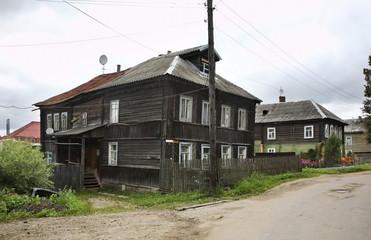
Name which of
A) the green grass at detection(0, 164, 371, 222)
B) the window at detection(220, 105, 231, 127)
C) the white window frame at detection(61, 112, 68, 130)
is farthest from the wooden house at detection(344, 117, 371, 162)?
the white window frame at detection(61, 112, 68, 130)

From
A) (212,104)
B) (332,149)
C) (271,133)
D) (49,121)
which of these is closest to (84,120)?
(49,121)

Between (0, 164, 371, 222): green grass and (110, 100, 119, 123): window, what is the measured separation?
14.7ft

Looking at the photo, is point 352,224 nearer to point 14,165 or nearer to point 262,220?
point 262,220

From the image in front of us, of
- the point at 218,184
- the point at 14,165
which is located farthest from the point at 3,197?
the point at 218,184

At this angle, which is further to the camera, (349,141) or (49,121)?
(349,141)

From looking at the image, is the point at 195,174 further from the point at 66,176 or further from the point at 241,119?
the point at 241,119

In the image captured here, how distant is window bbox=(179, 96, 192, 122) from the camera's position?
18.1 meters

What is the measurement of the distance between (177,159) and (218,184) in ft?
11.1

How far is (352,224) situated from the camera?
313 inches

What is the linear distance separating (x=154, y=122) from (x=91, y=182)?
6.22 meters

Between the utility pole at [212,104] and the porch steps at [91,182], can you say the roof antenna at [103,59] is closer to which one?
the porch steps at [91,182]

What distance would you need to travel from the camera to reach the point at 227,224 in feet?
27.5

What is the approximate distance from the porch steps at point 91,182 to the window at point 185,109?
726 centimetres

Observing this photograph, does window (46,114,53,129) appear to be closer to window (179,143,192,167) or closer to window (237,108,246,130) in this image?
window (179,143,192,167)
